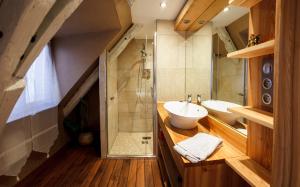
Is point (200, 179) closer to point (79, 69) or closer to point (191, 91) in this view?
point (191, 91)

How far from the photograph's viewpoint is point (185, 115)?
5.85 ft

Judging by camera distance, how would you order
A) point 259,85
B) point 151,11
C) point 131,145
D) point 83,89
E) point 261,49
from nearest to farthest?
1. point 261,49
2. point 259,85
3. point 151,11
4. point 83,89
5. point 131,145

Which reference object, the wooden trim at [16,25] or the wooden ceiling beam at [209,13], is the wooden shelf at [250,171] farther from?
the wooden ceiling beam at [209,13]

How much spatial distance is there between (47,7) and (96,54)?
2.07 meters

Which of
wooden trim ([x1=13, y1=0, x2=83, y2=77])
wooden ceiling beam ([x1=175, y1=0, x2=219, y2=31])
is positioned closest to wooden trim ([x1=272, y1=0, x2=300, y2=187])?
wooden trim ([x1=13, y1=0, x2=83, y2=77])

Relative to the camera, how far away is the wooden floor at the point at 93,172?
2.28 m

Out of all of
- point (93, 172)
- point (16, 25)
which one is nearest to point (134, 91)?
point (93, 172)

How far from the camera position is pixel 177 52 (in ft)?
9.15

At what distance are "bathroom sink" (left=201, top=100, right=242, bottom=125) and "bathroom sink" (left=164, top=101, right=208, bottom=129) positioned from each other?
88 millimetres

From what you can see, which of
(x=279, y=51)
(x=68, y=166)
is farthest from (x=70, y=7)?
(x=68, y=166)

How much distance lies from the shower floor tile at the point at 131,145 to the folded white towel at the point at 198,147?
71.8 inches

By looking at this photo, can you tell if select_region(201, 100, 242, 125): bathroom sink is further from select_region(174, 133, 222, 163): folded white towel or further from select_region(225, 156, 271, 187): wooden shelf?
select_region(225, 156, 271, 187): wooden shelf

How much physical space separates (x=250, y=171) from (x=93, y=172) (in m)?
2.19

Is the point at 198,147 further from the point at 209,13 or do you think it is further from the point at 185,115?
the point at 209,13
